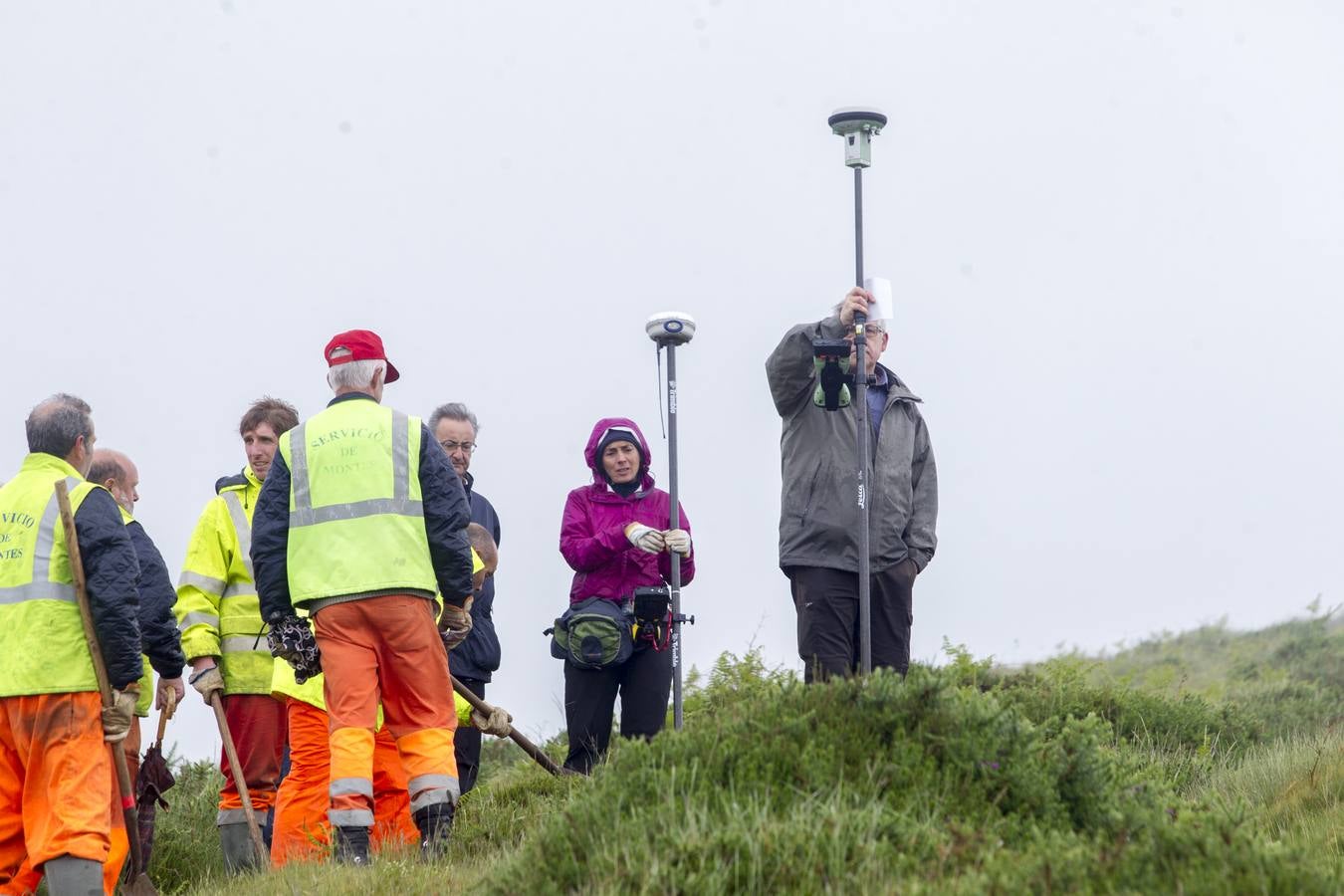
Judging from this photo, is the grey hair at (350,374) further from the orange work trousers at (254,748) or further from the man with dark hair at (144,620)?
the orange work trousers at (254,748)

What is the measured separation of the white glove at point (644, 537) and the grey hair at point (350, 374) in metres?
1.82

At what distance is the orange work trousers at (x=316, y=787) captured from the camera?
734 centimetres

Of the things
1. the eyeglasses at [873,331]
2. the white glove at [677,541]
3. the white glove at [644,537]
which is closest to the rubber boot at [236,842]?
the white glove at [644,537]

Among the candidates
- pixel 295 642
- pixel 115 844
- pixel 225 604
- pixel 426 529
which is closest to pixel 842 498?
pixel 426 529

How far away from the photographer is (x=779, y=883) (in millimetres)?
4527

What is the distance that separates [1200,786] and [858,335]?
2841 millimetres

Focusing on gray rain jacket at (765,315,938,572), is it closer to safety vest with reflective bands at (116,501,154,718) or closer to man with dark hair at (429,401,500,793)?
man with dark hair at (429,401,500,793)

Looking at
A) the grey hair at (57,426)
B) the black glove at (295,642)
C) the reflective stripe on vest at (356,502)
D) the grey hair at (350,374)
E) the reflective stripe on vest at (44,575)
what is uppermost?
the grey hair at (350,374)

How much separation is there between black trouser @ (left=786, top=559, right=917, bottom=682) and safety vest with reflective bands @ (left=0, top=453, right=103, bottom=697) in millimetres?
3200

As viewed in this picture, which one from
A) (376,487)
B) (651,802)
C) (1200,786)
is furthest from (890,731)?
(1200,786)

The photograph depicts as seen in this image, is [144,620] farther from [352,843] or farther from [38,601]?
[352,843]

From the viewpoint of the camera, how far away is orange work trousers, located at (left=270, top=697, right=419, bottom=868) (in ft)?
24.1


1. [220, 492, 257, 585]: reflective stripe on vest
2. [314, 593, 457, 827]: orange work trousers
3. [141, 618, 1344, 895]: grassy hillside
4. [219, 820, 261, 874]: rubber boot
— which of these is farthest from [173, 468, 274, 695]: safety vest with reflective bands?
[314, 593, 457, 827]: orange work trousers

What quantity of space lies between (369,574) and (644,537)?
6.75 feet
